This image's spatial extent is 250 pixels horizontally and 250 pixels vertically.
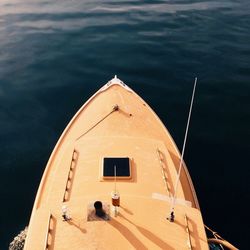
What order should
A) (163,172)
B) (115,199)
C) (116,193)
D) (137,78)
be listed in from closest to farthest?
(115,199), (116,193), (163,172), (137,78)

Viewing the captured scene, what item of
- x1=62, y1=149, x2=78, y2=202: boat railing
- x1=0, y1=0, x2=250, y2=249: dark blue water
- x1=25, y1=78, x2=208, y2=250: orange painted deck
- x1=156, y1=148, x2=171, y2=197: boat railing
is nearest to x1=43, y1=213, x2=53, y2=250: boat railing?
x1=25, y1=78, x2=208, y2=250: orange painted deck

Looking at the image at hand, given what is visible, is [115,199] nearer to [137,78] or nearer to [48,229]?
[48,229]

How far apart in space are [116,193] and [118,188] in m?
1.73

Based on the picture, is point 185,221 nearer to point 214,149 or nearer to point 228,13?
point 214,149

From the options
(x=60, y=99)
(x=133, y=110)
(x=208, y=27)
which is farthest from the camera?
(x=208, y=27)

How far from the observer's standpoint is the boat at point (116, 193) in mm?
11273

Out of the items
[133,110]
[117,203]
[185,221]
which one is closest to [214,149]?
[133,110]

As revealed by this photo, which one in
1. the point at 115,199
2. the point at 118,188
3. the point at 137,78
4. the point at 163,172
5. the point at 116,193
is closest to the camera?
the point at 115,199

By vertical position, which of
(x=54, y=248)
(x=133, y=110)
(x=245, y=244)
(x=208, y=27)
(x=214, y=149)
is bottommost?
(x=245, y=244)

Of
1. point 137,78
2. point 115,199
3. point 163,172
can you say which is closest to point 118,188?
point 115,199

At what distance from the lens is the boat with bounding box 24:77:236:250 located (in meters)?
11.3

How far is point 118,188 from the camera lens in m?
13.4

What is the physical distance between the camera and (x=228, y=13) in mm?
37375

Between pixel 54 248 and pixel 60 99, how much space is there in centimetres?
1645
